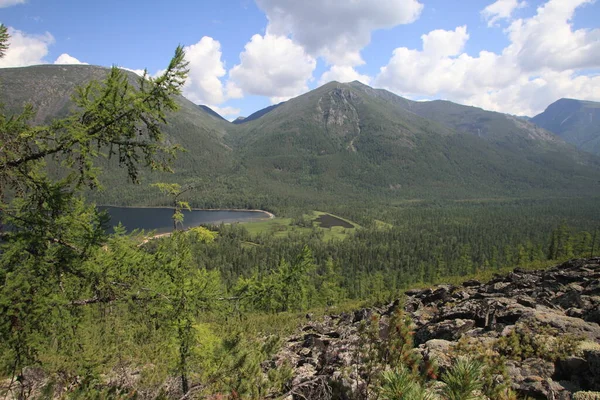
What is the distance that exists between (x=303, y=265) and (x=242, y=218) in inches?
6348

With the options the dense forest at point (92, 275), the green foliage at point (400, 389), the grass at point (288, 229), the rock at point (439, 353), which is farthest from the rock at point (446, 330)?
the grass at point (288, 229)

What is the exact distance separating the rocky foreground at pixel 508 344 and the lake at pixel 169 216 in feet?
426

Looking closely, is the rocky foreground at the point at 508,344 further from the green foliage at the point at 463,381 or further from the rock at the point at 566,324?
the green foliage at the point at 463,381

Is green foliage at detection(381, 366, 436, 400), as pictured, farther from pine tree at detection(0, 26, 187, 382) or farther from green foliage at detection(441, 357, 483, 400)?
pine tree at detection(0, 26, 187, 382)

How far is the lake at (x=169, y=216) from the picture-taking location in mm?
140962

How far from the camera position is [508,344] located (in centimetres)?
884

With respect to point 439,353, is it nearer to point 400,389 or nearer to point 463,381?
point 463,381

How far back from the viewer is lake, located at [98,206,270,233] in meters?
141

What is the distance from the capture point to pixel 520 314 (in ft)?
37.5

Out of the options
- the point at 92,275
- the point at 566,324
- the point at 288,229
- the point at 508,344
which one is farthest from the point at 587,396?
the point at 288,229

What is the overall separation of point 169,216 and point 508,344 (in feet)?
530

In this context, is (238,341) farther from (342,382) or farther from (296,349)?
(296,349)

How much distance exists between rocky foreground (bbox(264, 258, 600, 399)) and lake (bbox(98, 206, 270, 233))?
129976mm

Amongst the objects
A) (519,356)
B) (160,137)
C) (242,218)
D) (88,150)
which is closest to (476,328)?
(519,356)
